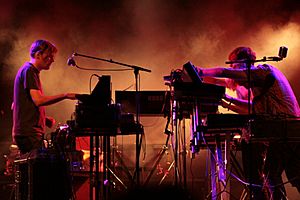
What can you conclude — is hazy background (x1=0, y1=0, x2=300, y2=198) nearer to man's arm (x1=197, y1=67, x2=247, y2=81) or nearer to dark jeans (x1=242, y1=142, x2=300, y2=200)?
dark jeans (x1=242, y1=142, x2=300, y2=200)

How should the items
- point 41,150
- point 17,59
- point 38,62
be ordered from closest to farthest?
point 41,150
point 38,62
point 17,59

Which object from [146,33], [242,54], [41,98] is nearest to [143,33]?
[146,33]

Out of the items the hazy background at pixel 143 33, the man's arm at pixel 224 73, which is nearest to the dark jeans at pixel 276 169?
the man's arm at pixel 224 73

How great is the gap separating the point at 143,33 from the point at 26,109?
13.1ft

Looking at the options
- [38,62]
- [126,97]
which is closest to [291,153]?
[126,97]

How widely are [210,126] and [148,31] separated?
4558mm

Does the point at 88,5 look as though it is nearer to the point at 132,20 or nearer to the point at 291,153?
the point at 132,20

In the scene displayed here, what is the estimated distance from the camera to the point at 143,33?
25.9 feet

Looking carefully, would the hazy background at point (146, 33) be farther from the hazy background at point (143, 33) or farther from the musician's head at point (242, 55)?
the musician's head at point (242, 55)

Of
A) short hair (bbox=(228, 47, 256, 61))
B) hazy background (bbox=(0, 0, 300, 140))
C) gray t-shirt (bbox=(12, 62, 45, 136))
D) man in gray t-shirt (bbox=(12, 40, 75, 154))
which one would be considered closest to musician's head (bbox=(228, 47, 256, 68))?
short hair (bbox=(228, 47, 256, 61))

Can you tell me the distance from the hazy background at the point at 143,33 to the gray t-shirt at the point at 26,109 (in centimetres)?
343

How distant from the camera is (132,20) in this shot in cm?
789

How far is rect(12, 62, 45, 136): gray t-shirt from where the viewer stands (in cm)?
421

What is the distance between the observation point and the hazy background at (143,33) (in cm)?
764
